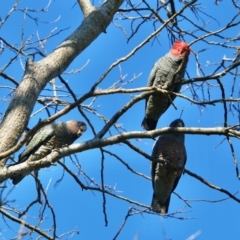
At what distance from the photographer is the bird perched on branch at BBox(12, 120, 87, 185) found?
5051 millimetres

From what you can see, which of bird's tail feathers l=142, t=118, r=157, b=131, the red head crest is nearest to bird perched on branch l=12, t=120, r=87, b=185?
bird's tail feathers l=142, t=118, r=157, b=131

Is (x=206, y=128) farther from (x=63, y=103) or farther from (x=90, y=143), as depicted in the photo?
(x=63, y=103)

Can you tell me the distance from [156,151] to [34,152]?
3.85 ft

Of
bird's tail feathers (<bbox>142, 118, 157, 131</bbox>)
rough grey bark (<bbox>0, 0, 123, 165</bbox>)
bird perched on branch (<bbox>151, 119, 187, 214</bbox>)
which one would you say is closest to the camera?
rough grey bark (<bbox>0, 0, 123, 165</bbox>)

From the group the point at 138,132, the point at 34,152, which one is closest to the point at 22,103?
the point at 138,132

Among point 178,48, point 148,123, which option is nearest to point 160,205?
point 148,123

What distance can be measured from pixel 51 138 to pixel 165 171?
115 centimetres

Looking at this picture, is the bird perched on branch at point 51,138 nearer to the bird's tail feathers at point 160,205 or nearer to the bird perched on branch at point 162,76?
the bird perched on branch at point 162,76

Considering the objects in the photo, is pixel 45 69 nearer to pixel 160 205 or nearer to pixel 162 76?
pixel 162 76

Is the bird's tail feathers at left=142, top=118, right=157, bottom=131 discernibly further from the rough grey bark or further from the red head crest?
the rough grey bark

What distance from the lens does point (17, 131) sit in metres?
3.68

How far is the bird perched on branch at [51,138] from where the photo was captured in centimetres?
505

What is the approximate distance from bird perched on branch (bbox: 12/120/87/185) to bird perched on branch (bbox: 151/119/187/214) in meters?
0.81

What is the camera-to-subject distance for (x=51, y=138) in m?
5.27
